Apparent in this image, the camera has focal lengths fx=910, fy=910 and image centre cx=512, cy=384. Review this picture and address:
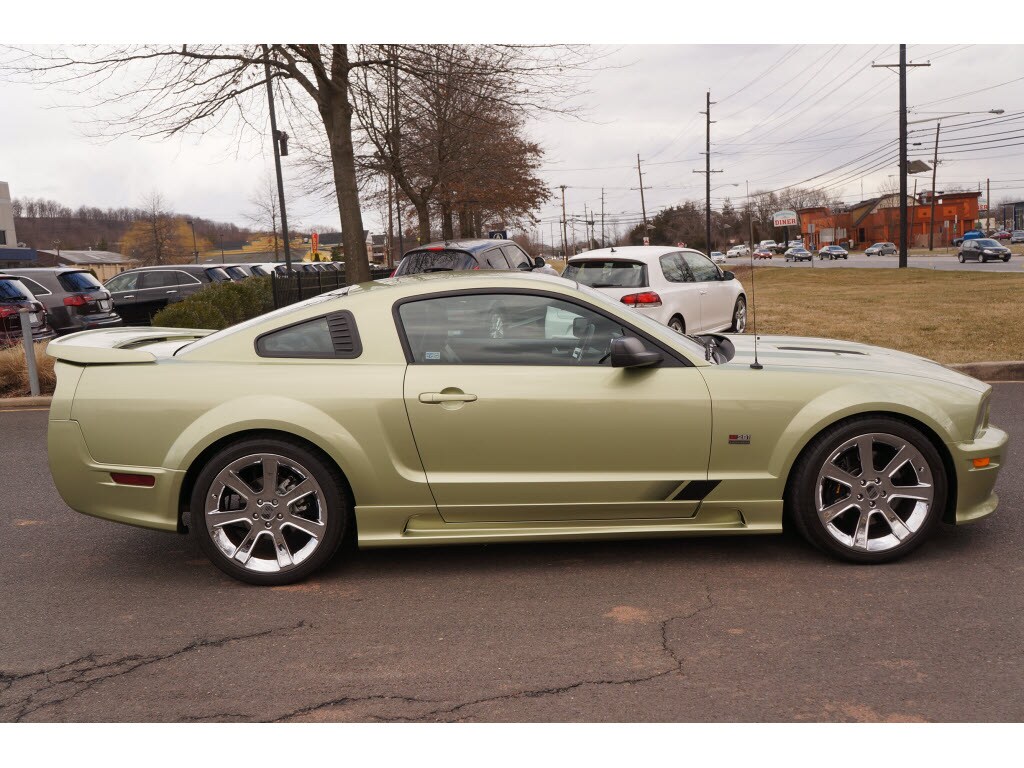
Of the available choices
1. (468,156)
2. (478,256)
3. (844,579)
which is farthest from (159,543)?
(468,156)

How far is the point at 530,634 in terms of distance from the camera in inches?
149

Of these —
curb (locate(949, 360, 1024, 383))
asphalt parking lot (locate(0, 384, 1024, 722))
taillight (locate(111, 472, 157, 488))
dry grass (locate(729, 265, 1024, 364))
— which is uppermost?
taillight (locate(111, 472, 157, 488))

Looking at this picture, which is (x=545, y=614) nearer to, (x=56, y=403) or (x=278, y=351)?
(x=278, y=351)

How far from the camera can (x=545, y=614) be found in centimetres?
400

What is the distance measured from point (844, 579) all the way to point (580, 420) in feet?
4.73

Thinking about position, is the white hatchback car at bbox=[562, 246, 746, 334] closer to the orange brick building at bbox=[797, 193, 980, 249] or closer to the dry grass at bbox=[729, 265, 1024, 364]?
the dry grass at bbox=[729, 265, 1024, 364]

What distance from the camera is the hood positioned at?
180 inches

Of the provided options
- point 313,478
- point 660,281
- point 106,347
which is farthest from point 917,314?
point 106,347

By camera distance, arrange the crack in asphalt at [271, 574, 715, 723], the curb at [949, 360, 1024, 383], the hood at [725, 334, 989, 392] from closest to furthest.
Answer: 1. the crack in asphalt at [271, 574, 715, 723]
2. the hood at [725, 334, 989, 392]
3. the curb at [949, 360, 1024, 383]

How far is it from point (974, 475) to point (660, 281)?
318 inches

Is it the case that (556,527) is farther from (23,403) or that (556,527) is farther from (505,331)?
(23,403)

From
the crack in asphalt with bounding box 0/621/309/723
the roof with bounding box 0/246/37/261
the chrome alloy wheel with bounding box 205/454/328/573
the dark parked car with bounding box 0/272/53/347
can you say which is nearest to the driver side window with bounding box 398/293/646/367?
the chrome alloy wheel with bounding box 205/454/328/573

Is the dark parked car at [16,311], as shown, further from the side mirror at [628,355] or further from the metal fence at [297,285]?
the side mirror at [628,355]

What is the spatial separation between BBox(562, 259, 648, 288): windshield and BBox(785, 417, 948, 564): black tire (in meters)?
7.86
